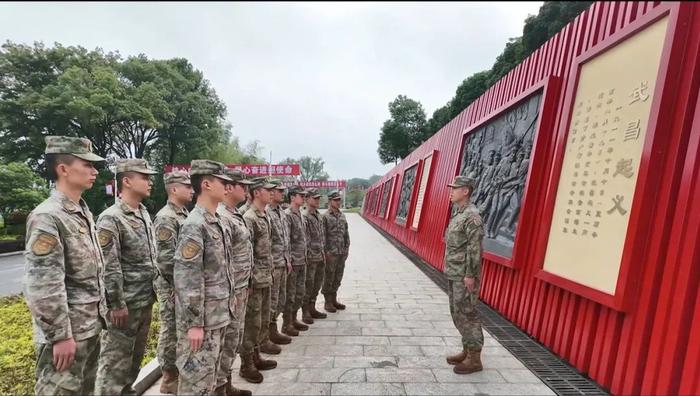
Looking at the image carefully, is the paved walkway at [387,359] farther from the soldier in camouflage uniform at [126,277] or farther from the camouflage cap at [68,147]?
the camouflage cap at [68,147]

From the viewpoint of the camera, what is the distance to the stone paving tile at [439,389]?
296cm

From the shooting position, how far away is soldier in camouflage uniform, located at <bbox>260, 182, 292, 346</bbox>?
12.6 feet

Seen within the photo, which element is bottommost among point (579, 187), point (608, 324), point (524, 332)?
point (524, 332)

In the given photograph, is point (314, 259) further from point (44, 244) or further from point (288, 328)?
point (44, 244)

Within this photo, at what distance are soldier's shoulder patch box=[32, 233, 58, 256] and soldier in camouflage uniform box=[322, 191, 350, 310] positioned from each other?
372cm

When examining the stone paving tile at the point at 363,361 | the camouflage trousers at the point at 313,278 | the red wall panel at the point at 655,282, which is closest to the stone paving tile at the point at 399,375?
the stone paving tile at the point at 363,361

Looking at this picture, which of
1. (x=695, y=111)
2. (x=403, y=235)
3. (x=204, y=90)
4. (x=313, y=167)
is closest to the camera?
(x=695, y=111)

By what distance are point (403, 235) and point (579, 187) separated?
10.5 meters

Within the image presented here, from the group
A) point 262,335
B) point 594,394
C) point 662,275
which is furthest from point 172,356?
point 662,275

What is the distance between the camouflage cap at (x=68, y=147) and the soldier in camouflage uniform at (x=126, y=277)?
0.74 m

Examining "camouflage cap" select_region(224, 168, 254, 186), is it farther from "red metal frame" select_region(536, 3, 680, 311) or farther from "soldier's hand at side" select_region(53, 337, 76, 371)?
"red metal frame" select_region(536, 3, 680, 311)

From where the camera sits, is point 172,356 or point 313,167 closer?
point 172,356

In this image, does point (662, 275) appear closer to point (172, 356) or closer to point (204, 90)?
point (172, 356)

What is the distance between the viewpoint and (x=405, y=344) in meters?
4.02
